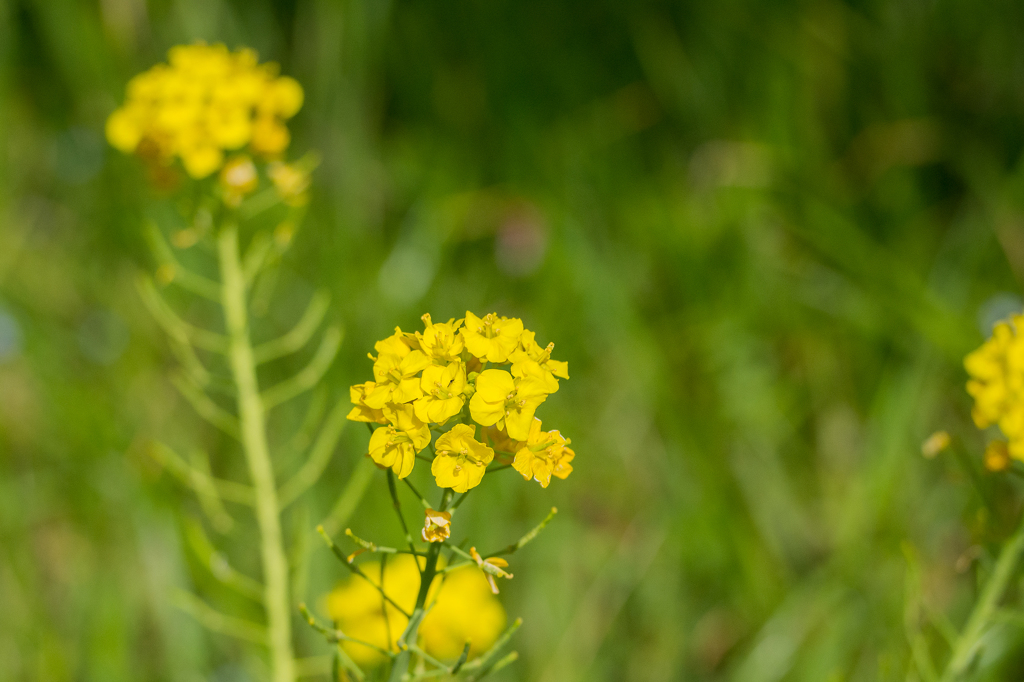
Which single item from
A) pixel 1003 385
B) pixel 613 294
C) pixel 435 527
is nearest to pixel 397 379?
pixel 435 527

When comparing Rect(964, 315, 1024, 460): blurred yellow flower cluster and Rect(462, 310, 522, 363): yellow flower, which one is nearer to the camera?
Rect(462, 310, 522, 363): yellow flower

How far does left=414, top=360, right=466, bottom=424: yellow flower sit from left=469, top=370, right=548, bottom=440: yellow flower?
0.02 metres

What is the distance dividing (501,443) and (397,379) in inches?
5.5

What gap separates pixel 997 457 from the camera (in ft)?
3.58

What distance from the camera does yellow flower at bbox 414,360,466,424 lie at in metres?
0.83

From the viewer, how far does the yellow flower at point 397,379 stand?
0.85 m

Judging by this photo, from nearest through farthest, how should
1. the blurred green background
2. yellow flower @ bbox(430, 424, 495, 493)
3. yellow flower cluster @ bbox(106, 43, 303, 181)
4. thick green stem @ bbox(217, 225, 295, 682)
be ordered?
yellow flower @ bbox(430, 424, 495, 493) → thick green stem @ bbox(217, 225, 295, 682) → yellow flower cluster @ bbox(106, 43, 303, 181) → the blurred green background

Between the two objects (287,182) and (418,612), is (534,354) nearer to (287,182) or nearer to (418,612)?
(418,612)

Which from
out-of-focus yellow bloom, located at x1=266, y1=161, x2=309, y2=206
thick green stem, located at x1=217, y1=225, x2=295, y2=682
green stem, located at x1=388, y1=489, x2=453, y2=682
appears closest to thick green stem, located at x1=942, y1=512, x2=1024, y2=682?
green stem, located at x1=388, y1=489, x2=453, y2=682

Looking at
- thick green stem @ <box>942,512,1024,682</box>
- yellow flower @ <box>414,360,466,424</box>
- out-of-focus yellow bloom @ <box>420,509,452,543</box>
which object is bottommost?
thick green stem @ <box>942,512,1024,682</box>

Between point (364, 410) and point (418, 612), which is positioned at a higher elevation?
point (364, 410)

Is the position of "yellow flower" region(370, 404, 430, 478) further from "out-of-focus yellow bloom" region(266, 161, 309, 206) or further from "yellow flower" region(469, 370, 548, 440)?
"out-of-focus yellow bloom" region(266, 161, 309, 206)

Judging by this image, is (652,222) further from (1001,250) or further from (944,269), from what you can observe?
(1001,250)

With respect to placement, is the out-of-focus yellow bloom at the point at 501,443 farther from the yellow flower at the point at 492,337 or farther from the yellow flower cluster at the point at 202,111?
the yellow flower cluster at the point at 202,111
